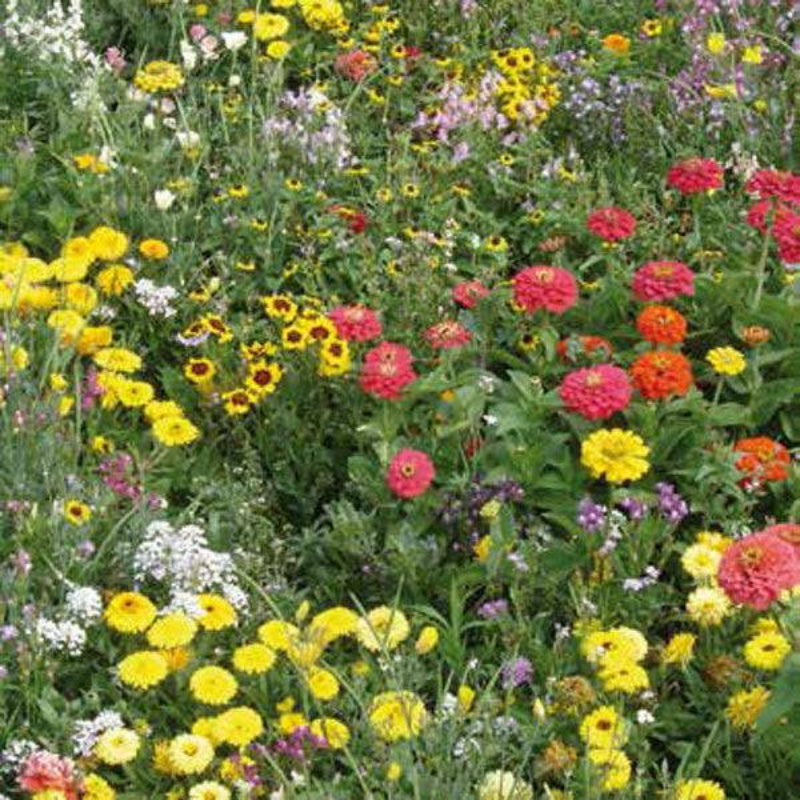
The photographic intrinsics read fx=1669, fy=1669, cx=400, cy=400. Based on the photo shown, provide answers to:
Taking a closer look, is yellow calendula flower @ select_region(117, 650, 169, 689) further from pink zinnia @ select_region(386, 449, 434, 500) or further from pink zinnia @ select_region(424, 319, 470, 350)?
pink zinnia @ select_region(424, 319, 470, 350)

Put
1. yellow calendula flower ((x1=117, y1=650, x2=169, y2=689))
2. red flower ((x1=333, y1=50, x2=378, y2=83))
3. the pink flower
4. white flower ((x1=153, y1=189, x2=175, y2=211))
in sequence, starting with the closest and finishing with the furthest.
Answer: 1. the pink flower
2. yellow calendula flower ((x1=117, y1=650, x2=169, y2=689))
3. white flower ((x1=153, y1=189, x2=175, y2=211))
4. red flower ((x1=333, y1=50, x2=378, y2=83))

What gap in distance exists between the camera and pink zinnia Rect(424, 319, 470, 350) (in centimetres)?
357

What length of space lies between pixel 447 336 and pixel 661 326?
453mm

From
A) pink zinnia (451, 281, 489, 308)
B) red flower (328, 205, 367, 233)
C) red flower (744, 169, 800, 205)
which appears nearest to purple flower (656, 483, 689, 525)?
pink zinnia (451, 281, 489, 308)

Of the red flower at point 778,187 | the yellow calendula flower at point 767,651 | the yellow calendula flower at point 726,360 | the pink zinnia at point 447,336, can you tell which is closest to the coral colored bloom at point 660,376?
the yellow calendula flower at point 726,360

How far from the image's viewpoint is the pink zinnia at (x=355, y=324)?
11.7 ft

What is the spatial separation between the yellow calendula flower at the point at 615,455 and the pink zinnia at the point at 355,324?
58 centimetres

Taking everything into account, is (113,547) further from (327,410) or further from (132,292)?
(132,292)

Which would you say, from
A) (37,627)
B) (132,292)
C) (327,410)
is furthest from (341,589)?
(132,292)

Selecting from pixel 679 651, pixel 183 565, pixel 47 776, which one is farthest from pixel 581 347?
pixel 47 776

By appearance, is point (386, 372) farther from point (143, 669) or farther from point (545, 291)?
point (143, 669)

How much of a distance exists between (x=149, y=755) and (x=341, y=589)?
2.26 ft

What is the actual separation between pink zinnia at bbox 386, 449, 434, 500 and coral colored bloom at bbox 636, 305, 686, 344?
560 millimetres

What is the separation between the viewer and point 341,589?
133 inches
